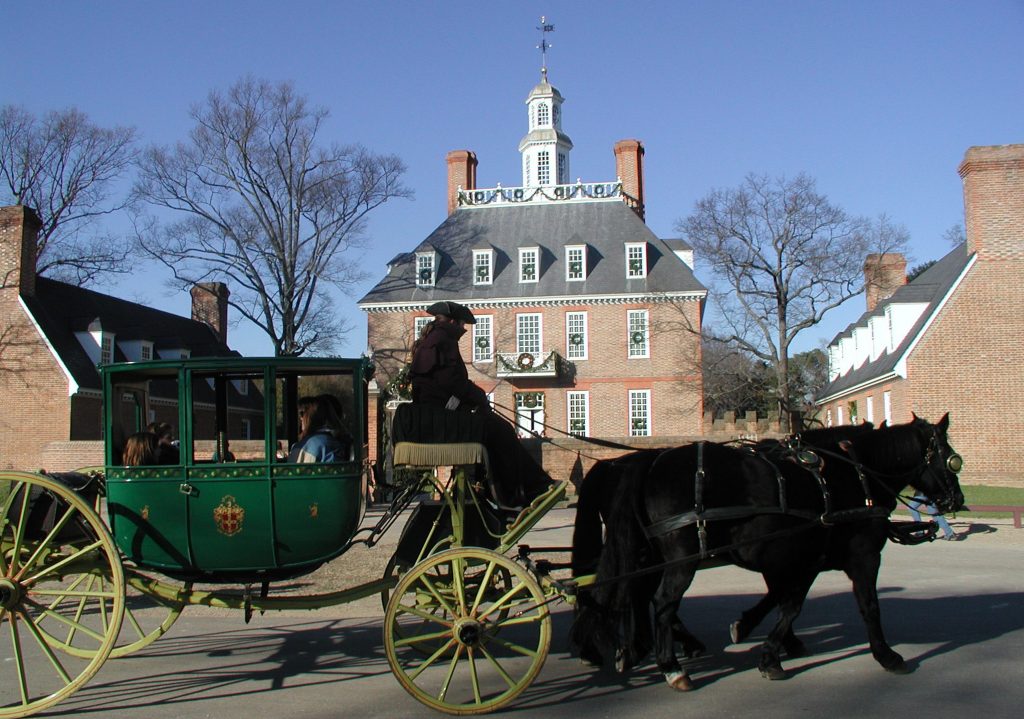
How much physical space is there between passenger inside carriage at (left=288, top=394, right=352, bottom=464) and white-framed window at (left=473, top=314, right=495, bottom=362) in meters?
31.5

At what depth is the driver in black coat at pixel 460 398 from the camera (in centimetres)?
652

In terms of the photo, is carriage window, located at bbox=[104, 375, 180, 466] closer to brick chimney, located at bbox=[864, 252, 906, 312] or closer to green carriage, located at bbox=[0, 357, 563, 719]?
green carriage, located at bbox=[0, 357, 563, 719]

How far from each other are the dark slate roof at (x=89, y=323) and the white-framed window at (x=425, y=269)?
971 centimetres

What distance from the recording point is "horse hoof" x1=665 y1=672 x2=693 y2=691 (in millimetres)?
6020

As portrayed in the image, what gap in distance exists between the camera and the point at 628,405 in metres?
37.3

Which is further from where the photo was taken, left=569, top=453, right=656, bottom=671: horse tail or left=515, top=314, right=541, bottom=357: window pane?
left=515, top=314, right=541, bottom=357: window pane

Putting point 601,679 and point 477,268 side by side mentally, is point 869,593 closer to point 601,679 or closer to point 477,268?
point 601,679

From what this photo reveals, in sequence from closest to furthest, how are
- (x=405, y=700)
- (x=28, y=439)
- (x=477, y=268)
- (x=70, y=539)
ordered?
(x=405, y=700), (x=70, y=539), (x=28, y=439), (x=477, y=268)

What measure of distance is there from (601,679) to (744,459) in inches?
74.9

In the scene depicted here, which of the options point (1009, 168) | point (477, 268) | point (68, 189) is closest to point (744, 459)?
point (1009, 168)

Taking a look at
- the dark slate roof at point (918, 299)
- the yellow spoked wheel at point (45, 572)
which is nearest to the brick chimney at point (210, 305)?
the dark slate roof at point (918, 299)

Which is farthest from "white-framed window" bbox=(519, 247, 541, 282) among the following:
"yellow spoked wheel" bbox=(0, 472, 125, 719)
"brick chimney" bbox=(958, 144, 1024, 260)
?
"yellow spoked wheel" bbox=(0, 472, 125, 719)

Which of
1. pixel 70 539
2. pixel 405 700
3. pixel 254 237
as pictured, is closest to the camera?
pixel 405 700

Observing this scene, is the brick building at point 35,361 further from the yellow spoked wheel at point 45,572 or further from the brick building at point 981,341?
the brick building at point 981,341
